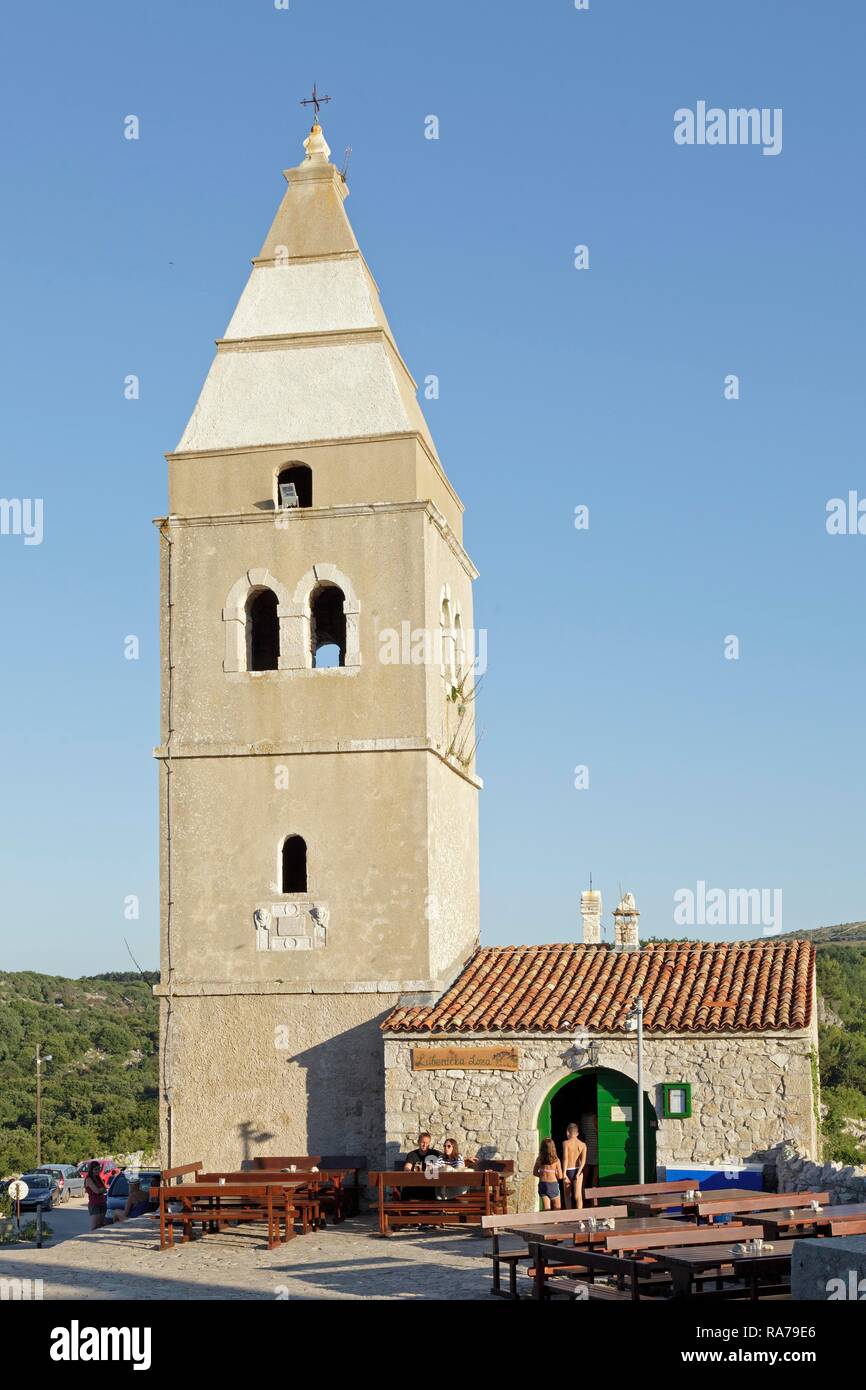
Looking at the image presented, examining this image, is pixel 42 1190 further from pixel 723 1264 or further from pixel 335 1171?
pixel 723 1264

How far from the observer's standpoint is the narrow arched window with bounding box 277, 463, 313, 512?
2375cm

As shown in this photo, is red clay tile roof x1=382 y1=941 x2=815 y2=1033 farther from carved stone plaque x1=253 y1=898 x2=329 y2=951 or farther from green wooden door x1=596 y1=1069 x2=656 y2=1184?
carved stone plaque x1=253 y1=898 x2=329 y2=951

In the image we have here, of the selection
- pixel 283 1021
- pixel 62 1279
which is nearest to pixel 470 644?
pixel 283 1021

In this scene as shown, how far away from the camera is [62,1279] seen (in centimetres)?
1666

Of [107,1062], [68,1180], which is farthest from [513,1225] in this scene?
[107,1062]

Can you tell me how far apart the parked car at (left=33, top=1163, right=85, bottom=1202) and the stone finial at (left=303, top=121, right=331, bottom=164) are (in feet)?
89.8

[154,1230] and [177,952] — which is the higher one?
[177,952]

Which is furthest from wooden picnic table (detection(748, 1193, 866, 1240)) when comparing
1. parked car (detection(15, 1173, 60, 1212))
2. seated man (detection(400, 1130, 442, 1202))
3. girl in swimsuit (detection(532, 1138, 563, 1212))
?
parked car (detection(15, 1173, 60, 1212))

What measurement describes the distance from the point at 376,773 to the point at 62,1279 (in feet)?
28.0

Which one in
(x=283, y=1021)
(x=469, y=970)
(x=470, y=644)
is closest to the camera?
(x=283, y=1021)

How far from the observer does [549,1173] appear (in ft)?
59.1

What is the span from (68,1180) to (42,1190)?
5480 millimetres

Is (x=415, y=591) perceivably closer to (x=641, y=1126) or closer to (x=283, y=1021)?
(x=283, y=1021)
